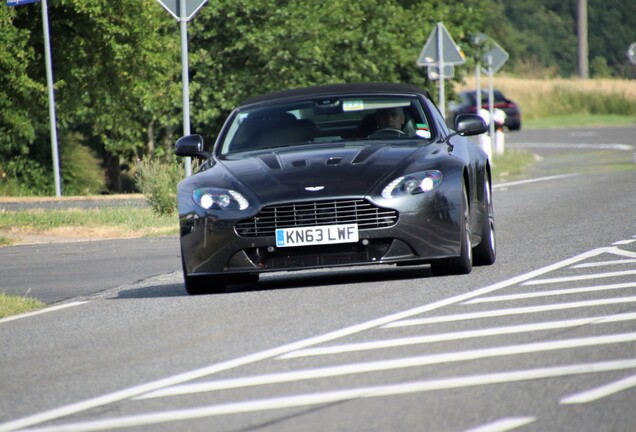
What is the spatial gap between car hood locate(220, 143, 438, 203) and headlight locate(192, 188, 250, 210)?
12cm

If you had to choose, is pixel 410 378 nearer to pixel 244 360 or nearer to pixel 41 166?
pixel 244 360

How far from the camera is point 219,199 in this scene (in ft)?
36.2

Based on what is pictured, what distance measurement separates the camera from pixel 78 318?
33.9 feet

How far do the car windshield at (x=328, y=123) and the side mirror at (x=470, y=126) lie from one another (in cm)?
29

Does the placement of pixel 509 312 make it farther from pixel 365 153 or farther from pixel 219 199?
pixel 219 199

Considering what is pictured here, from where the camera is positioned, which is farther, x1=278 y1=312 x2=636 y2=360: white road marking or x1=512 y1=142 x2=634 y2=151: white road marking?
x1=512 y1=142 x2=634 y2=151: white road marking

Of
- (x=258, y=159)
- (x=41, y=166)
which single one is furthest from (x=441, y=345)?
(x=41, y=166)

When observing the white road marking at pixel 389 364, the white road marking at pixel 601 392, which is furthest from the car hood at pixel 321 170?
the white road marking at pixel 601 392

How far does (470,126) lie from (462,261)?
1.54 metres

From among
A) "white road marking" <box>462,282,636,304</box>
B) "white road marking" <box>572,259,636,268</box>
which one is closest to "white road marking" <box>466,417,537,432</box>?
"white road marking" <box>462,282,636,304</box>

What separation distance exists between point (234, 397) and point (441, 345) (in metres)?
1.49

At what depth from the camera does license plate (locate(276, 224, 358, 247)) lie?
1069 cm

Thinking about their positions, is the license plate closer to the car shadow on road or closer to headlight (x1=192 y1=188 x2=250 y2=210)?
headlight (x1=192 y1=188 x2=250 y2=210)

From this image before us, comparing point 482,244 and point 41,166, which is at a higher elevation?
point 482,244
